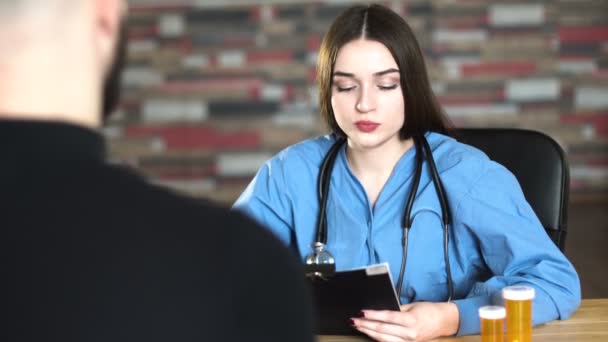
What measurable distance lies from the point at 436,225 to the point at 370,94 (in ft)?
1.01

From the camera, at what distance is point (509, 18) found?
5.41m

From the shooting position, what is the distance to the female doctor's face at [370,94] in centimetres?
196

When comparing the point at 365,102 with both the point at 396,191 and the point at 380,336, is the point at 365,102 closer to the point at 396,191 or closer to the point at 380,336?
the point at 396,191

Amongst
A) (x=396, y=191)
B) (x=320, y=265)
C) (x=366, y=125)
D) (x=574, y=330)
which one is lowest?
(x=574, y=330)

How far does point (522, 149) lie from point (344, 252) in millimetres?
480

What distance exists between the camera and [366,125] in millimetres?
1973

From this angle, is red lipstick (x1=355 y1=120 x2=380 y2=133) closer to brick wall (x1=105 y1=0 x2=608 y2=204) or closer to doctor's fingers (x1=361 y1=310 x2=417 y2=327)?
doctor's fingers (x1=361 y1=310 x2=417 y2=327)

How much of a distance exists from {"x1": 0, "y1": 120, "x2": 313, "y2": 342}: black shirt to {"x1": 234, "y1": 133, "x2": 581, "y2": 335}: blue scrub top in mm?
1160

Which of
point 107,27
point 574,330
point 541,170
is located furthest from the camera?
point 541,170

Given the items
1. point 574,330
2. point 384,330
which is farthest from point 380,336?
point 574,330

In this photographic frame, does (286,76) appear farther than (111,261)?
Yes

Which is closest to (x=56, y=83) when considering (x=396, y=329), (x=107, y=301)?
(x=107, y=301)

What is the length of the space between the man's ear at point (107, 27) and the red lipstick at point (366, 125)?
1.32 m

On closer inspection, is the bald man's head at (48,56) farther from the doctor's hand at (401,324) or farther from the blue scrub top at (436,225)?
the blue scrub top at (436,225)
